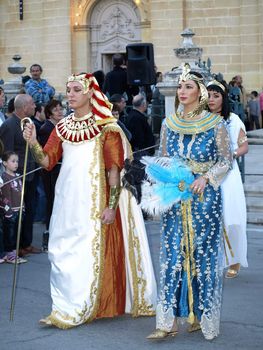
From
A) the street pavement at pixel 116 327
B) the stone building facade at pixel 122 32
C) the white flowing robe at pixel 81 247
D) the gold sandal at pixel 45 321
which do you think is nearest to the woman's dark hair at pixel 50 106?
the street pavement at pixel 116 327

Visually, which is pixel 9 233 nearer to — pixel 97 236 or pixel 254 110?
pixel 97 236

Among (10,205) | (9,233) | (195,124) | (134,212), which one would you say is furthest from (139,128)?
(195,124)

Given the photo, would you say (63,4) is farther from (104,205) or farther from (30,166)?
(104,205)

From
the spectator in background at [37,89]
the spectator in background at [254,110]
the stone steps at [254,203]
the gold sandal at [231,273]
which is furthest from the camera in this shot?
the spectator in background at [254,110]

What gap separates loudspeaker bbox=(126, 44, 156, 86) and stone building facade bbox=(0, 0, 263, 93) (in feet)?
23.3

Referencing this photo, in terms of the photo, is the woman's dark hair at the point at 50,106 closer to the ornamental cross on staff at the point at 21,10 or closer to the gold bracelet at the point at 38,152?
the gold bracelet at the point at 38,152

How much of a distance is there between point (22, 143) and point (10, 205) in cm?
84

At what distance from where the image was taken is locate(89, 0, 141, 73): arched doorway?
24.6m

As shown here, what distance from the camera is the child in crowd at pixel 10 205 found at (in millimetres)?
9084

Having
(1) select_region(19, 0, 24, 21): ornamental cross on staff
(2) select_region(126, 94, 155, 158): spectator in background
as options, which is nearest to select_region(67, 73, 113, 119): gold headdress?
(2) select_region(126, 94, 155, 158): spectator in background

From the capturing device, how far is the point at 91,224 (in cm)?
653

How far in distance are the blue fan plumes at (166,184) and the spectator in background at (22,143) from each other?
3596 mm

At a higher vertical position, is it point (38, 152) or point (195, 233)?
point (38, 152)

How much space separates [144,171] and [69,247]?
2.83 feet
